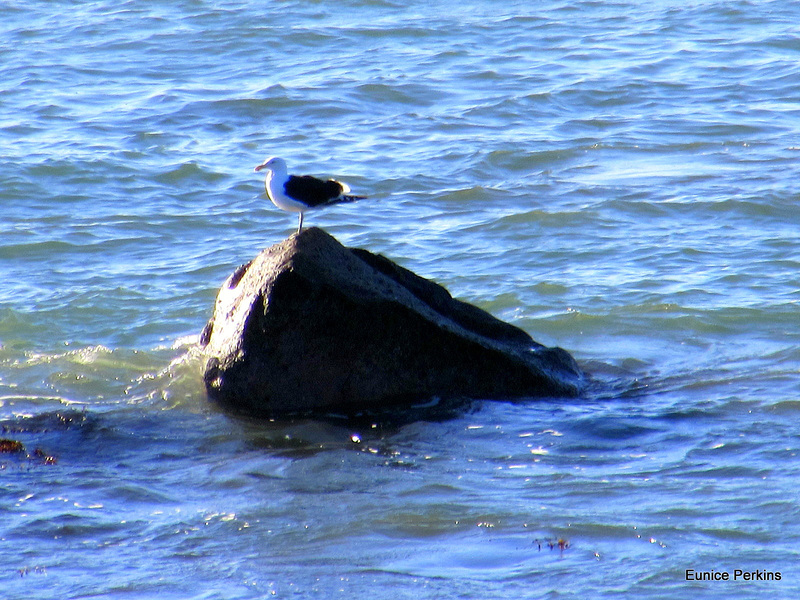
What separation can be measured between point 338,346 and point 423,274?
318cm

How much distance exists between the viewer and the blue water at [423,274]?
450 centimetres

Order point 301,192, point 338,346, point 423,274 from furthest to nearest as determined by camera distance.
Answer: point 423,274 → point 301,192 → point 338,346

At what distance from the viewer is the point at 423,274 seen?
907 centimetres

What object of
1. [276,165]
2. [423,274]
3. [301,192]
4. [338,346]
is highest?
Result: [276,165]

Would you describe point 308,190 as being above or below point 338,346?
above

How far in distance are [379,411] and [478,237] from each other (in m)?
4.27

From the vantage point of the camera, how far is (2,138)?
13.0 meters

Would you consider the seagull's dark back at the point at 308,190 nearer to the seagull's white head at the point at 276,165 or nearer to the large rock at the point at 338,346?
the seagull's white head at the point at 276,165

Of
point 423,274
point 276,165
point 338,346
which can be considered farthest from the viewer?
point 423,274

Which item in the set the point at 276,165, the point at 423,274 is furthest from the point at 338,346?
the point at 423,274

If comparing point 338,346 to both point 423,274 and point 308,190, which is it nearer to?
point 308,190

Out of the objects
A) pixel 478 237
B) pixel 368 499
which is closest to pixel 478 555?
pixel 368 499

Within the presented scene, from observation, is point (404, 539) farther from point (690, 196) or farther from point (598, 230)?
point (690, 196)

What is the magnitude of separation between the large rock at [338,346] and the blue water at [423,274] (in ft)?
0.78
